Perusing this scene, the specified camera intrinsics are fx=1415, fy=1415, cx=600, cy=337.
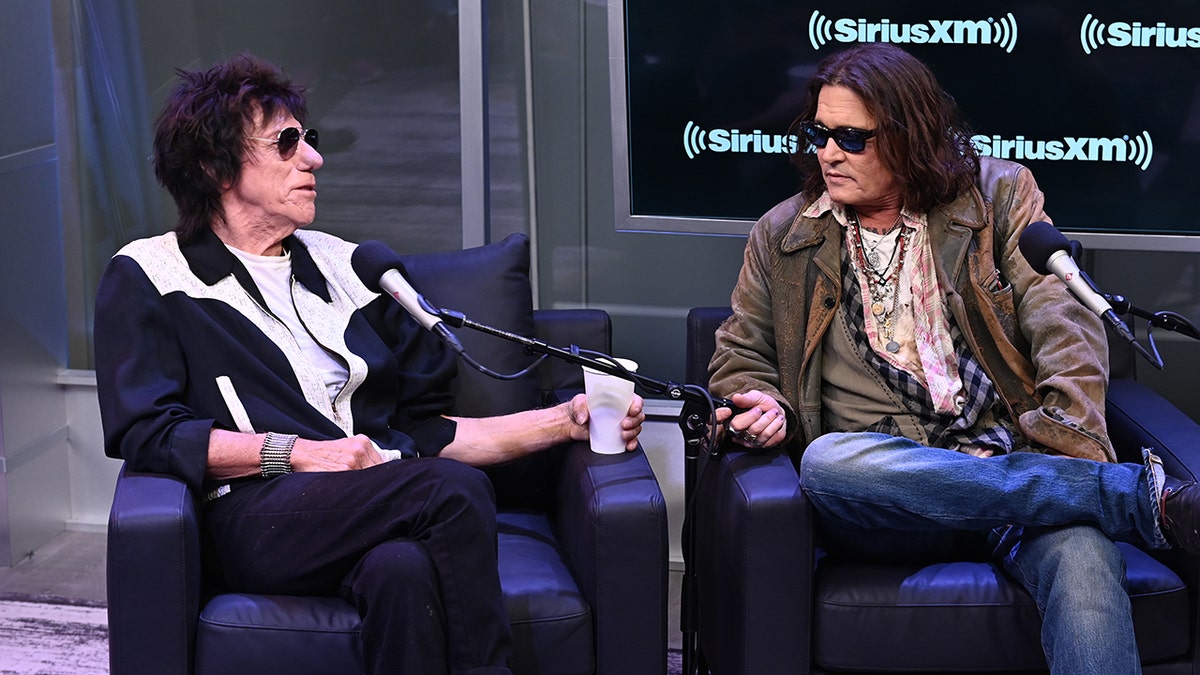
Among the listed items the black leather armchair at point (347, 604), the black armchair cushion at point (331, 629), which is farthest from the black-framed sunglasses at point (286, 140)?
the black armchair cushion at point (331, 629)

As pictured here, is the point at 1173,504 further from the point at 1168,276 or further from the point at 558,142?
the point at 558,142

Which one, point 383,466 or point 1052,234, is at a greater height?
point 1052,234

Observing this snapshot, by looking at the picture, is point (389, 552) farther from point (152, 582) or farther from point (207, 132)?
point (207, 132)

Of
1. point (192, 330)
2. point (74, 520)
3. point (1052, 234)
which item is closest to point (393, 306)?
point (192, 330)

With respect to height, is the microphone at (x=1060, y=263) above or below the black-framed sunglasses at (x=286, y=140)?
below

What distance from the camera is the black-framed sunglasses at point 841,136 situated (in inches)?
108

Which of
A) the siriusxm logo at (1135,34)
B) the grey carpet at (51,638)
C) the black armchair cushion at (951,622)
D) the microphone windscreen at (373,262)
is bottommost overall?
the grey carpet at (51,638)

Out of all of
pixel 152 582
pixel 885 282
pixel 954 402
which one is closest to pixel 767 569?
pixel 954 402

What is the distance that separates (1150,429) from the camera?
275cm

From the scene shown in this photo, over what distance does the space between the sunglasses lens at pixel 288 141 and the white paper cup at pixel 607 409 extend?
28.9 inches

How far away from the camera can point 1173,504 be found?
2.35 m

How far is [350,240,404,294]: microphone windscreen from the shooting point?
87.3 inches

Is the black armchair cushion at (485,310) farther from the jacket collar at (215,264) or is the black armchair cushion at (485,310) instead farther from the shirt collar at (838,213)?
the shirt collar at (838,213)

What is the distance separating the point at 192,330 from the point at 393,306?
44cm
